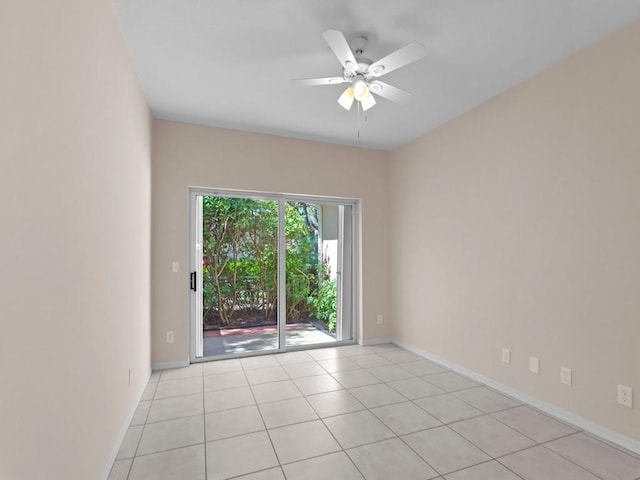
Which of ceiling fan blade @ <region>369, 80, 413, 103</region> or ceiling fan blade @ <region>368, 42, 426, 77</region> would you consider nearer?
ceiling fan blade @ <region>368, 42, 426, 77</region>

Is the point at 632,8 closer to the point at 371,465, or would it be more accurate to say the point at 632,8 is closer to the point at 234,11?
the point at 234,11

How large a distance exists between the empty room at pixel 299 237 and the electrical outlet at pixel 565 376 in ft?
0.09

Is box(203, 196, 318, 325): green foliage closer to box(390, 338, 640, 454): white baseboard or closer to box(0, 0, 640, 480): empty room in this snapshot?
box(0, 0, 640, 480): empty room

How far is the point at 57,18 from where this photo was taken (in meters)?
1.25

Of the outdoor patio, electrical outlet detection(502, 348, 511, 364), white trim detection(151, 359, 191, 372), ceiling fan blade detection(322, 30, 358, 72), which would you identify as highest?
ceiling fan blade detection(322, 30, 358, 72)

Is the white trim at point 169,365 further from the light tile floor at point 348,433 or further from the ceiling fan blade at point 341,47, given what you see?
the ceiling fan blade at point 341,47

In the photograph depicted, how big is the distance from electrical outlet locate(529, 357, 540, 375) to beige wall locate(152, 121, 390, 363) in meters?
2.03

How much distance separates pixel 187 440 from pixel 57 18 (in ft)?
7.72

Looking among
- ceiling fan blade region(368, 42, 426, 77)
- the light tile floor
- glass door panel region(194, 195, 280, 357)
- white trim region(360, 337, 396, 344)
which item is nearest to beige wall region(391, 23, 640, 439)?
the light tile floor

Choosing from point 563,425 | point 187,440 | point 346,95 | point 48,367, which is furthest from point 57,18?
point 563,425

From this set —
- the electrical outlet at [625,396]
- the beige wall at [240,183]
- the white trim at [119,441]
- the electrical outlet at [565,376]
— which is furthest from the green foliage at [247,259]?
the electrical outlet at [625,396]

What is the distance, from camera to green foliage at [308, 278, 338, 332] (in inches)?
176

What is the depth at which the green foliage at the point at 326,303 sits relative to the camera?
4469mm

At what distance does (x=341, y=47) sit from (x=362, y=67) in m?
0.37
